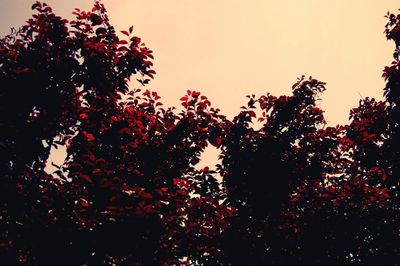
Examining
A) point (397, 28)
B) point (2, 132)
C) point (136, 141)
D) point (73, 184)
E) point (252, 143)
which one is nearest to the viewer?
point (73, 184)

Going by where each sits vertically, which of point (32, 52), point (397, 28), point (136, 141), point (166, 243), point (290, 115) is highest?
point (397, 28)

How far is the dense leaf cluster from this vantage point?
425 cm

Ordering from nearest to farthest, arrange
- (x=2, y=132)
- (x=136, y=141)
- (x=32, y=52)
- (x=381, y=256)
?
(x=2, y=132), (x=136, y=141), (x=32, y=52), (x=381, y=256)

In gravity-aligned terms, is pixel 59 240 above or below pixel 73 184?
below

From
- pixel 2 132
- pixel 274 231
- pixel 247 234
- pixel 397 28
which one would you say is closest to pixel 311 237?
pixel 274 231

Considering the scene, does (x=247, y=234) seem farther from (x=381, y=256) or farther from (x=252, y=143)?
(x=381, y=256)

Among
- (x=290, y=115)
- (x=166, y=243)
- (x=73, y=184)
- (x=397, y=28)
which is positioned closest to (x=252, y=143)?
(x=290, y=115)

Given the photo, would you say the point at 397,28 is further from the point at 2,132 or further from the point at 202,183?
the point at 2,132

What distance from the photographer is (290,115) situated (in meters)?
9.32

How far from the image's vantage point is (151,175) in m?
5.12

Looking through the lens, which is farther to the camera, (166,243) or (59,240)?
(166,243)

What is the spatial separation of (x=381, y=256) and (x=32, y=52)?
29.7ft

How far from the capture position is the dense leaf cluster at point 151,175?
425 centimetres

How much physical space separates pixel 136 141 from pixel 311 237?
524 cm
